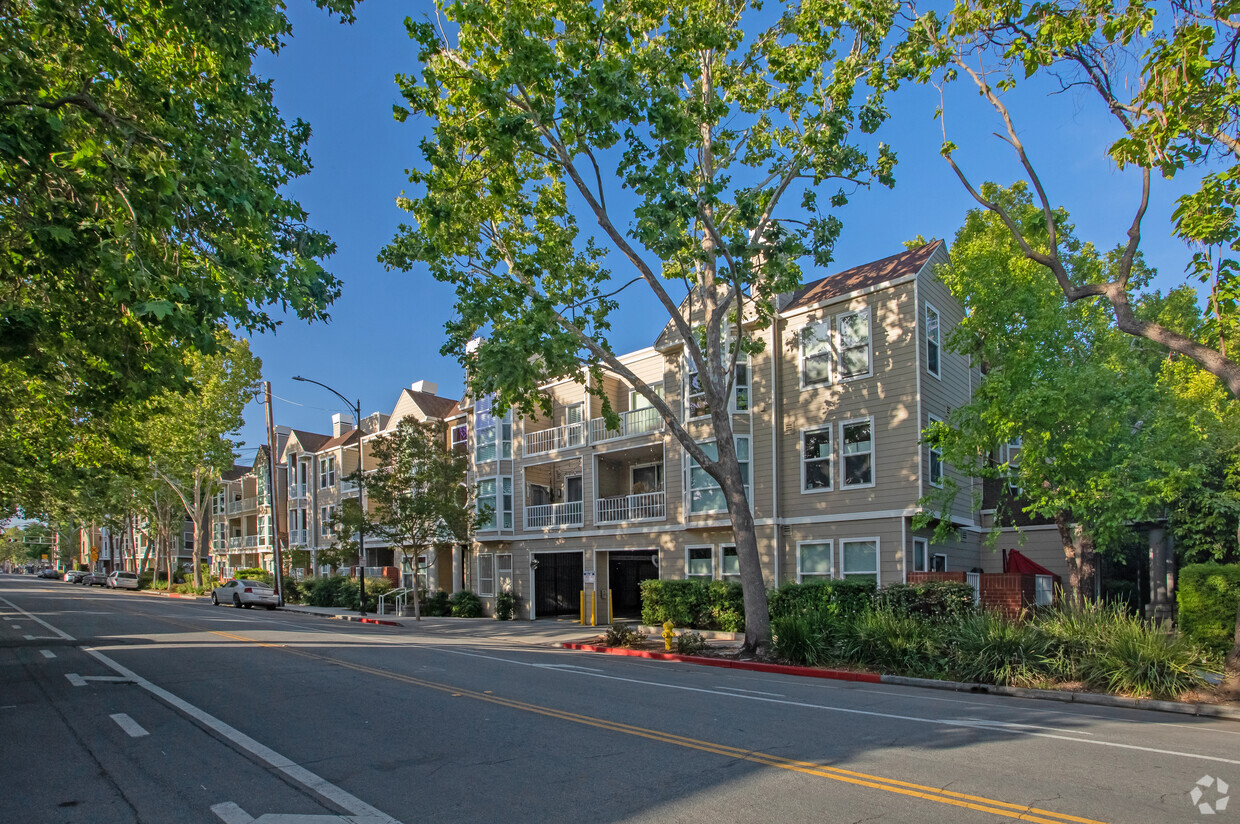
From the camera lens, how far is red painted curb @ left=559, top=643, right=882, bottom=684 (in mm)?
14766

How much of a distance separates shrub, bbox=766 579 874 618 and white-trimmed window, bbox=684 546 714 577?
3.48m

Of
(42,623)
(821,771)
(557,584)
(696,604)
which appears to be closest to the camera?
(821,771)

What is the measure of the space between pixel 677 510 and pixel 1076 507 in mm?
11651

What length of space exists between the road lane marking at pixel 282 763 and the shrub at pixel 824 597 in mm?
12721

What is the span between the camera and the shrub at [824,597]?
1917 centimetres

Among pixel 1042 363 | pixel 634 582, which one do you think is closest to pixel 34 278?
pixel 1042 363

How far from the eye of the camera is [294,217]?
9.86m

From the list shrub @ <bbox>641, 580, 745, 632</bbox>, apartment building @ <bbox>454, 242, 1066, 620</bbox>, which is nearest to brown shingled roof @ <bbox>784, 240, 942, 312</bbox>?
apartment building @ <bbox>454, 242, 1066, 620</bbox>

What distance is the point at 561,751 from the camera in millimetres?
7652

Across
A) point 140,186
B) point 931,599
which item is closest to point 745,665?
point 931,599

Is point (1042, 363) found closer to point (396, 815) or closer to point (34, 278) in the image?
point (396, 815)

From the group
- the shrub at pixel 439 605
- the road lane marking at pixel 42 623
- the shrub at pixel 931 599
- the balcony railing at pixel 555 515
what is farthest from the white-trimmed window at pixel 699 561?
the road lane marking at pixel 42 623

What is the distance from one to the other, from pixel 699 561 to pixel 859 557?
17.3ft

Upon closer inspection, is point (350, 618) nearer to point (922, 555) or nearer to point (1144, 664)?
point (922, 555)
